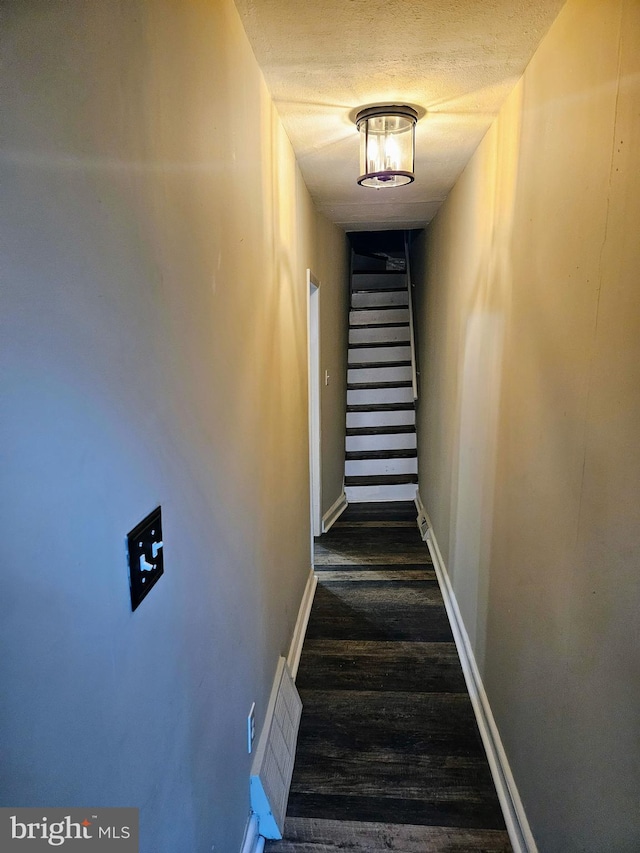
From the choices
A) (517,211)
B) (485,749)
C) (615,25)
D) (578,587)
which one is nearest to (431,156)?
(517,211)

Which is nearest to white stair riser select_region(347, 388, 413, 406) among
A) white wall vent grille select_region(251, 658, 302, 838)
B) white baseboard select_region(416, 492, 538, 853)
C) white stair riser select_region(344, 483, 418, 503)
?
white stair riser select_region(344, 483, 418, 503)

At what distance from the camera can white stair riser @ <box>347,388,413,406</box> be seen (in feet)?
16.5

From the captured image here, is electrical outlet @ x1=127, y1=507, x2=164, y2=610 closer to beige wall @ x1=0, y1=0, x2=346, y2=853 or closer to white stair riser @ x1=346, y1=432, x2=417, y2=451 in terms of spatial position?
beige wall @ x1=0, y1=0, x2=346, y2=853

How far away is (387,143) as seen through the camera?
6.15ft

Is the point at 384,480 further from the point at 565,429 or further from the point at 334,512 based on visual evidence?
the point at 565,429

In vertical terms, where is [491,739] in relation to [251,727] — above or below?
below

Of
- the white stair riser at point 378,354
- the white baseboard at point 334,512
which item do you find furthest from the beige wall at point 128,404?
the white stair riser at point 378,354

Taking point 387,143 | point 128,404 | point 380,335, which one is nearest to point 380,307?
point 380,335

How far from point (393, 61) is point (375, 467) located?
3.58 meters

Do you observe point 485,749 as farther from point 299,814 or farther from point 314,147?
point 314,147

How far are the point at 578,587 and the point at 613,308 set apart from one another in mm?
608

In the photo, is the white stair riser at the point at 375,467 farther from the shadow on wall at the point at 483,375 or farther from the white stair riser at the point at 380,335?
the shadow on wall at the point at 483,375

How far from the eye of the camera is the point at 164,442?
912 mm

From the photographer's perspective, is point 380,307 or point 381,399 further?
point 380,307
